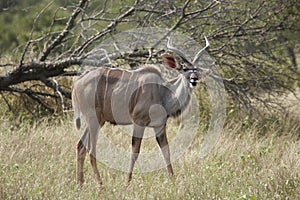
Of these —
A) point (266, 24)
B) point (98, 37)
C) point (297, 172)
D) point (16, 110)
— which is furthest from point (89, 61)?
point (297, 172)

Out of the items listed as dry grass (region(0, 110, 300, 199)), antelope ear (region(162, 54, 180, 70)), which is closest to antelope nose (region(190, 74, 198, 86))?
antelope ear (region(162, 54, 180, 70))

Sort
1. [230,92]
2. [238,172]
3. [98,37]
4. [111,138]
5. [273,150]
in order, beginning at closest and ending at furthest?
1. [238,172]
2. [273,150]
3. [111,138]
4. [98,37]
5. [230,92]

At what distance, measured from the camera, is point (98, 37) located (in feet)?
31.3

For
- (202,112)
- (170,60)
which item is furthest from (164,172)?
(202,112)

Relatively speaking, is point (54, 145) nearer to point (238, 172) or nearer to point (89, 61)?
point (89, 61)

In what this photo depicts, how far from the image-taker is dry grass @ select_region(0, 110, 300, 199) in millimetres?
5793

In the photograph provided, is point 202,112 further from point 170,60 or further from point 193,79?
point 193,79

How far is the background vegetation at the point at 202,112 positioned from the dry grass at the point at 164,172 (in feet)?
0.05

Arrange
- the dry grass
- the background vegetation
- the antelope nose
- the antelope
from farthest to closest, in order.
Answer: the antelope
the antelope nose
the background vegetation
the dry grass

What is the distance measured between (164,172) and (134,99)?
3.19ft

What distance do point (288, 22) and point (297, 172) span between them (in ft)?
15.8

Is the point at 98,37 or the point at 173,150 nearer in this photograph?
the point at 173,150

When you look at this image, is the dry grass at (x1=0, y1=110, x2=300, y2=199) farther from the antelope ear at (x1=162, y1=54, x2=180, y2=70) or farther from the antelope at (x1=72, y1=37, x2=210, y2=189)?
the antelope ear at (x1=162, y1=54, x2=180, y2=70)

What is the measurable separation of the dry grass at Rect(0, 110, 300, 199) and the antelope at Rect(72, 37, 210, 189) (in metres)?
0.44
